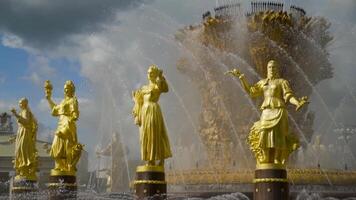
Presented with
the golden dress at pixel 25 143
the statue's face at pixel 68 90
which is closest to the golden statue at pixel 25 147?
the golden dress at pixel 25 143

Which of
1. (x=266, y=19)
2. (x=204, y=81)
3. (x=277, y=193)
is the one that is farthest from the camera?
(x=204, y=81)

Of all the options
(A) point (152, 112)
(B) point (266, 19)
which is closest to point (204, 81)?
(B) point (266, 19)

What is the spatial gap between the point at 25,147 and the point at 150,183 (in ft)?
28.6

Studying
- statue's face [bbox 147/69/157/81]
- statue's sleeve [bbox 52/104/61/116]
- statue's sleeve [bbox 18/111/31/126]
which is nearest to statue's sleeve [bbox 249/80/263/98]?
statue's face [bbox 147/69/157/81]

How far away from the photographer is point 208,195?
19422mm

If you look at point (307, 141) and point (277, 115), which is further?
point (307, 141)

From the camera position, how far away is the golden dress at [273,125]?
1452cm

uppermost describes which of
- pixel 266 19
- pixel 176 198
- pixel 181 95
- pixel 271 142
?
pixel 266 19

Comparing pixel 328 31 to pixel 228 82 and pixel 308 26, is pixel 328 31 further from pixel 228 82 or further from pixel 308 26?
pixel 228 82

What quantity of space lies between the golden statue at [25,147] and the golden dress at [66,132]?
3.80m

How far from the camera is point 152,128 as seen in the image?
15523mm

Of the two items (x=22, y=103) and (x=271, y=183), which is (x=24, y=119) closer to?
(x=22, y=103)

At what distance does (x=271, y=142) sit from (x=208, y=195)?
17.8 feet

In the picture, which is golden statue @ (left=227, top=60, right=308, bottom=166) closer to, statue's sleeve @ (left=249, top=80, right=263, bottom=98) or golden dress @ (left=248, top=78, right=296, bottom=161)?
golden dress @ (left=248, top=78, right=296, bottom=161)
